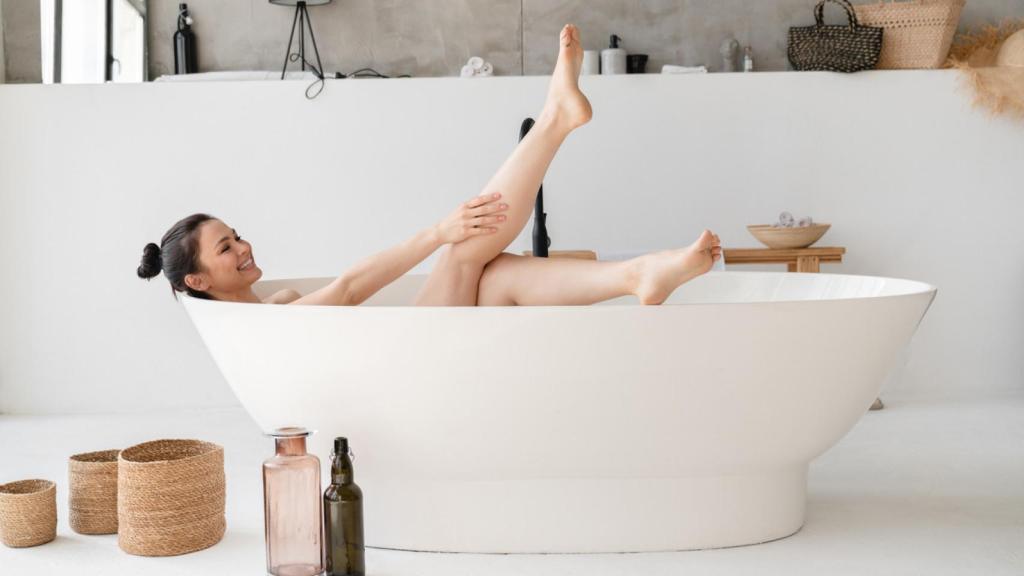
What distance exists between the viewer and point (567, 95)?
2.40 m

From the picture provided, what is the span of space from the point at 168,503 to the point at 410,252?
72 cm

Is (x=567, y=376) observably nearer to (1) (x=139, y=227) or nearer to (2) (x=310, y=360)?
(2) (x=310, y=360)

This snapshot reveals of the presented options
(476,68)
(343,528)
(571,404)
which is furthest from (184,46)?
(571,404)

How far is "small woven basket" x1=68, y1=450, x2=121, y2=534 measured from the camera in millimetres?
2467

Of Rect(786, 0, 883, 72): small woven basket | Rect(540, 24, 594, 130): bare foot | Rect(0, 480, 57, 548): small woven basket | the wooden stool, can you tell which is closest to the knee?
Rect(540, 24, 594, 130): bare foot

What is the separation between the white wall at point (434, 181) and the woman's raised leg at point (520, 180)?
1808 millimetres

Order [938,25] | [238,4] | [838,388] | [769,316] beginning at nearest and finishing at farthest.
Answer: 1. [769,316]
2. [838,388]
3. [938,25]
4. [238,4]

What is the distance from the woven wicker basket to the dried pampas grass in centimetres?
12

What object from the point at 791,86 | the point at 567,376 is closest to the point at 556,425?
the point at 567,376

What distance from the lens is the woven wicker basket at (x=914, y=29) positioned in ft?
13.6

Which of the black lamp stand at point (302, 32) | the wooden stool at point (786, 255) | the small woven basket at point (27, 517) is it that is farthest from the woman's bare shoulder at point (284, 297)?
the black lamp stand at point (302, 32)

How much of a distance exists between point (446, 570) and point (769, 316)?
2.59ft

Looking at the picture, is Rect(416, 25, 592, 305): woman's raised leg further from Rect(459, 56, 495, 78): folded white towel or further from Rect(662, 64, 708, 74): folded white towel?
Rect(459, 56, 495, 78): folded white towel

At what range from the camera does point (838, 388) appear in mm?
2178
